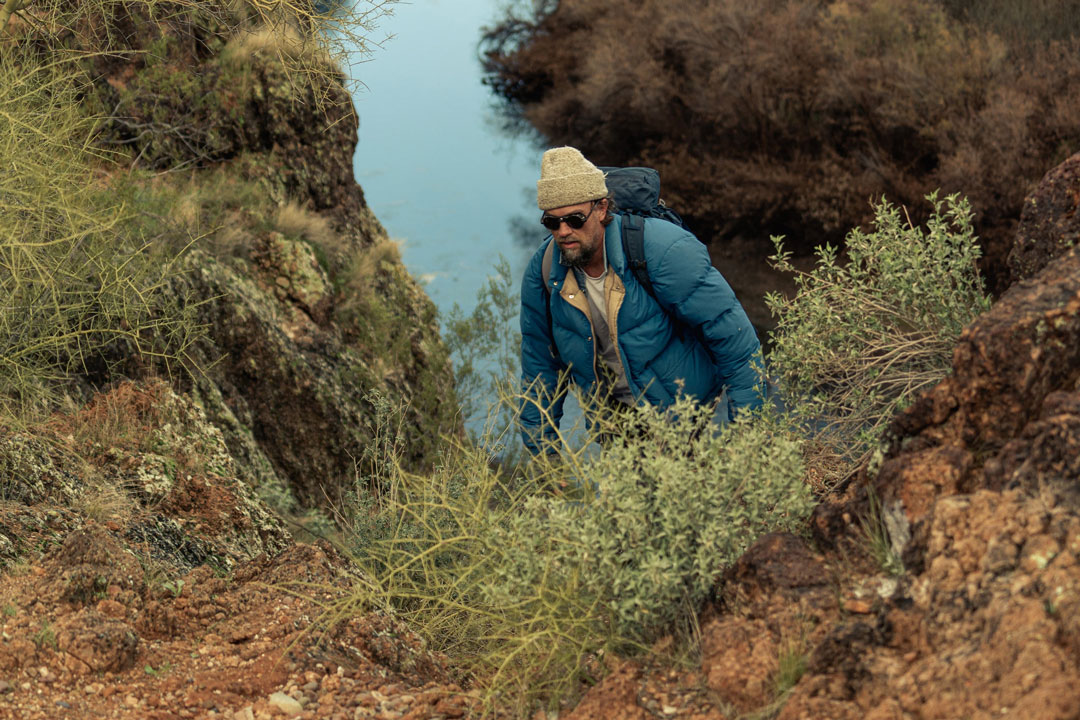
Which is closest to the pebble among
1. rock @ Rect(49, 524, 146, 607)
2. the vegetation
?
rock @ Rect(49, 524, 146, 607)

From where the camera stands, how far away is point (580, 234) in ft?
12.7

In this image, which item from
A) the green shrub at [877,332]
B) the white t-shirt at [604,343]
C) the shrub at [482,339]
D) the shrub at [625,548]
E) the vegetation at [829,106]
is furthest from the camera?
the vegetation at [829,106]

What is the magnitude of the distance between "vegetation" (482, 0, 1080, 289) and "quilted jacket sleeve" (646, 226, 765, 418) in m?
10.2

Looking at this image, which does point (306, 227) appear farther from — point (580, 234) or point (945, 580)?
point (945, 580)

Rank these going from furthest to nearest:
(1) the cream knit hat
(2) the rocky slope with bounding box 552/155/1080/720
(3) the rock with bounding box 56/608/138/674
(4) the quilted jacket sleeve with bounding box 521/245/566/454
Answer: (4) the quilted jacket sleeve with bounding box 521/245/566/454
(1) the cream knit hat
(3) the rock with bounding box 56/608/138/674
(2) the rocky slope with bounding box 552/155/1080/720

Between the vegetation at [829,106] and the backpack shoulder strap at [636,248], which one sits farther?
the vegetation at [829,106]

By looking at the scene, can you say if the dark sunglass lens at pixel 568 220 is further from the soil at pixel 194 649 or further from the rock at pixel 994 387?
the rock at pixel 994 387

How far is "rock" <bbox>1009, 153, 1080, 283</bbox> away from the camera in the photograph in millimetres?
3107

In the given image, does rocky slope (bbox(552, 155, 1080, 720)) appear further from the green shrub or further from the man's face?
the man's face

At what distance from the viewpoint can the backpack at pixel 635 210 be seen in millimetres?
3928

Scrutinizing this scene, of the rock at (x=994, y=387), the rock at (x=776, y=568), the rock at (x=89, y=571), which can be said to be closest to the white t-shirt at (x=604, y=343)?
the rock at (x=776, y=568)

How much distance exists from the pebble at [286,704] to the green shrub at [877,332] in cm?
182

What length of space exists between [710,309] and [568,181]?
0.72 m

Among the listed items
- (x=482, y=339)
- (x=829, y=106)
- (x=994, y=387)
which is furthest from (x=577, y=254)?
(x=829, y=106)
